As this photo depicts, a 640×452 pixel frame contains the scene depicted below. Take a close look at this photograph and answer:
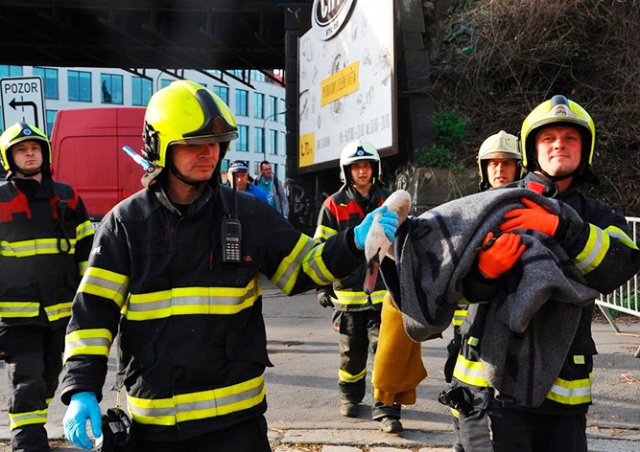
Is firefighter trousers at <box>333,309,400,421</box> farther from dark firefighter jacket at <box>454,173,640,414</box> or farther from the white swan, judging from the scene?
the white swan

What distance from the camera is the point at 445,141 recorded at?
35.0 ft

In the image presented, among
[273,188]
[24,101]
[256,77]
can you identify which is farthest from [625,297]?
[256,77]

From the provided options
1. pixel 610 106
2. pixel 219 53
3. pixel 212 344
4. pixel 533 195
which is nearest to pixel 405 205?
pixel 533 195

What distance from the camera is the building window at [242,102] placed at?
218 feet

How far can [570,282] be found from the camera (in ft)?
8.64

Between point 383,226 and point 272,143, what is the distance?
71210mm

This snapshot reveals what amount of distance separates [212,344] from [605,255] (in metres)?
1.47

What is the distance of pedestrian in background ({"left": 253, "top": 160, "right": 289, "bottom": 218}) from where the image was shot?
13.4 meters

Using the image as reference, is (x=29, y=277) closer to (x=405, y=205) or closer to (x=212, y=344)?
(x=212, y=344)

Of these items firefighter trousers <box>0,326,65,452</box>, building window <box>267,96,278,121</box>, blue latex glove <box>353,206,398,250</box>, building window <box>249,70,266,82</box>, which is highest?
building window <box>249,70,266,82</box>

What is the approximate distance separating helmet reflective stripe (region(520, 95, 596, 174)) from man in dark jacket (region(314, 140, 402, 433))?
2431 mm

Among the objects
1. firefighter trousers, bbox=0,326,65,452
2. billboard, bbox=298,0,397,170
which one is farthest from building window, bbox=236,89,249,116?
firefighter trousers, bbox=0,326,65,452

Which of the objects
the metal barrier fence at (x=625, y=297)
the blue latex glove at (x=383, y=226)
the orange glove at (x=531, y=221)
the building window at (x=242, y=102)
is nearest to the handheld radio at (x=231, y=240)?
the blue latex glove at (x=383, y=226)

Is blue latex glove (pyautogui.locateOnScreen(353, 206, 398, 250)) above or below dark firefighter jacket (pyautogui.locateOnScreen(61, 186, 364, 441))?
above
